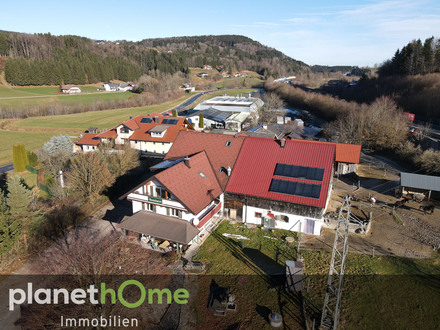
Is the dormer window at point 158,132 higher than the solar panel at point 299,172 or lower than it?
higher

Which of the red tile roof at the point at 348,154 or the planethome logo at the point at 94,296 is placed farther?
the red tile roof at the point at 348,154

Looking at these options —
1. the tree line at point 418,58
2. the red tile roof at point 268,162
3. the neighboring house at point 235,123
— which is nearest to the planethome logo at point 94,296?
the red tile roof at point 268,162

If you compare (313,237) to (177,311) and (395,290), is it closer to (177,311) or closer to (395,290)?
(395,290)

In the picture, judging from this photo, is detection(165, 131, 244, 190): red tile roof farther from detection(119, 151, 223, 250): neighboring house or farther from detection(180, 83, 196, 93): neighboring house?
detection(180, 83, 196, 93): neighboring house

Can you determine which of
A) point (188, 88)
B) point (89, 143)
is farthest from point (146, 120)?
point (188, 88)

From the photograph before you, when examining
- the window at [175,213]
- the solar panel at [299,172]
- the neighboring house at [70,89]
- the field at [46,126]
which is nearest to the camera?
the window at [175,213]

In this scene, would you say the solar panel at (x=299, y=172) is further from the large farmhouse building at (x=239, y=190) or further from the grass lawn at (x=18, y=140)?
the grass lawn at (x=18, y=140)

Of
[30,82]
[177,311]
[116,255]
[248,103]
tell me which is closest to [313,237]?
[177,311]

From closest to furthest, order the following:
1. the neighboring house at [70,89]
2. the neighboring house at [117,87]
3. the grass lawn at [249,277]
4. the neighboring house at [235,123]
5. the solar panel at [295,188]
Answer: the grass lawn at [249,277] < the solar panel at [295,188] < the neighboring house at [235,123] < the neighboring house at [70,89] < the neighboring house at [117,87]
